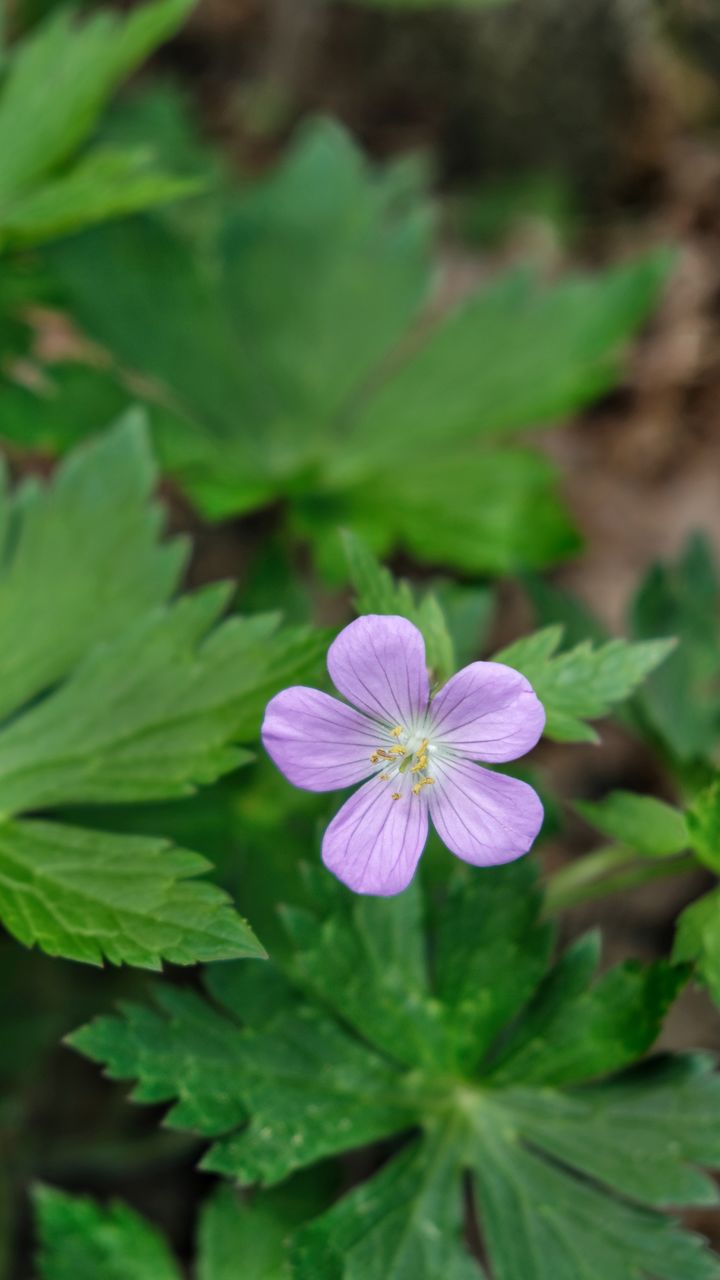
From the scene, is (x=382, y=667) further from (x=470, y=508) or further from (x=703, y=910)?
(x=470, y=508)

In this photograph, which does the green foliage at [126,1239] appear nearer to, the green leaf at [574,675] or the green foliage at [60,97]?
the green leaf at [574,675]

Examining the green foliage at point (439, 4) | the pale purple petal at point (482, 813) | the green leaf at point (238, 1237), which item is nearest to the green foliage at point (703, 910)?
the pale purple petal at point (482, 813)

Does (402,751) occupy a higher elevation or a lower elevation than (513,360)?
lower

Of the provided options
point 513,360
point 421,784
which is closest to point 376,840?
point 421,784

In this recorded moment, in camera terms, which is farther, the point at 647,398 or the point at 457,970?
the point at 647,398

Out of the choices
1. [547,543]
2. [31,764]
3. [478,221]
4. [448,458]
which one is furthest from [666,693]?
[478,221]

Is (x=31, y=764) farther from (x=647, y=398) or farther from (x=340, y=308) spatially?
(x=647, y=398)

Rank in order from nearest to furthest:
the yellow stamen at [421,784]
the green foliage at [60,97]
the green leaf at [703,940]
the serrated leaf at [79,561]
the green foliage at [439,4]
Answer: the yellow stamen at [421,784] → the green leaf at [703,940] → the serrated leaf at [79,561] → the green foliage at [60,97] → the green foliage at [439,4]
